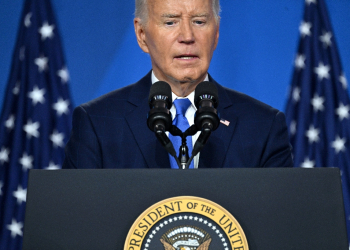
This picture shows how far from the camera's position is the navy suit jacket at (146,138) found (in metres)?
1.72

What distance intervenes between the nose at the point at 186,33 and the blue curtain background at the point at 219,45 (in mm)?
1217

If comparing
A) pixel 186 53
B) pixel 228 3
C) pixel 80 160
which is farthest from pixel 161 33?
pixel 228 3

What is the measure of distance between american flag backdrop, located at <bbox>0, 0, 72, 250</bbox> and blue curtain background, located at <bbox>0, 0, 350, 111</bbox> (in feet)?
0.31

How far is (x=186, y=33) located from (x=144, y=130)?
1.48ft

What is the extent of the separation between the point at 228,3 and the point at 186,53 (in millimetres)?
1454

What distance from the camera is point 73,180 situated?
1.03 metres

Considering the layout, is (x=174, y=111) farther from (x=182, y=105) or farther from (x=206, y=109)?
(x=206, y=109)

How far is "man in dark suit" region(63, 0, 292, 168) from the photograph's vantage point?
1.75 m

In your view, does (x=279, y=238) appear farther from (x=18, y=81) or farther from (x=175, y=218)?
(x=18, y=81)

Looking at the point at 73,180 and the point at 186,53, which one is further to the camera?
the point at 186,53

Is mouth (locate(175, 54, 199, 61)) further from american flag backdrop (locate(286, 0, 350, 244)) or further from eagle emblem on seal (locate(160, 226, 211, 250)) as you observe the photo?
american flag backdrop (locate(286, 0, 350, 244))

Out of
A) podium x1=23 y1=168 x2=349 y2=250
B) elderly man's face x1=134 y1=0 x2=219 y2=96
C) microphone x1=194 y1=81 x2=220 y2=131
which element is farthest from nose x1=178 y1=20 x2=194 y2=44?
podium x1=23 y1=168 x2=349 y2=250

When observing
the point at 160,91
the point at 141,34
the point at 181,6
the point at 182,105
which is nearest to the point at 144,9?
the point at 141,34

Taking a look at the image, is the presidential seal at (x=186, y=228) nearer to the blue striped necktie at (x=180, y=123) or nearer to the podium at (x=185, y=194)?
the podium at (x=185, y=194)
